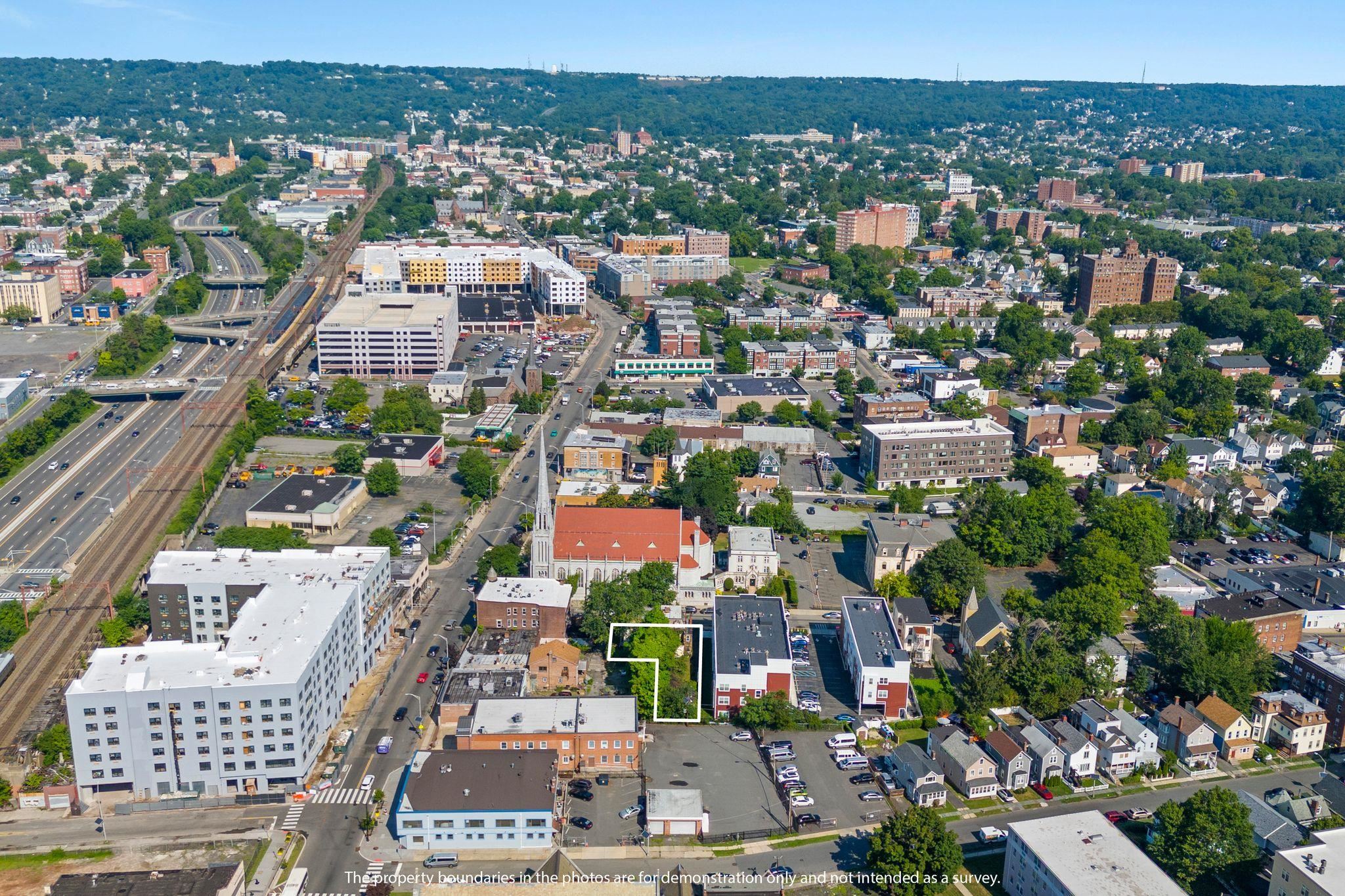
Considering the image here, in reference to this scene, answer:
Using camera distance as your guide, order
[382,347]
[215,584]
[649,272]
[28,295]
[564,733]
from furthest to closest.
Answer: [649,272], [28,295], [382,347], [215,584], [564,733]

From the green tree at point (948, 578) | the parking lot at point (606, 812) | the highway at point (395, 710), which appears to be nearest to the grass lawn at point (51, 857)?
the highway at point (395, 710)

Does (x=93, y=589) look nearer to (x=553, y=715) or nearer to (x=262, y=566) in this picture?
(x=262, y=566)

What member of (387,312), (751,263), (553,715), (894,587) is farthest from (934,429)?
(751,263)

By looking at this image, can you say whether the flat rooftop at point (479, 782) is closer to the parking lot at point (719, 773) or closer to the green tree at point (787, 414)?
the parking lot at point (719, 773)

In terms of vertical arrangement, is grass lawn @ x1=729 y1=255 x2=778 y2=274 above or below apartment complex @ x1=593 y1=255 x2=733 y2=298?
below

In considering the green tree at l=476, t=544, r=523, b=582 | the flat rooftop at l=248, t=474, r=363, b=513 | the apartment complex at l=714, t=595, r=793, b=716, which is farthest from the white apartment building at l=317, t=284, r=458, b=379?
the apartment complex at l=714, t=595, r=793, b=716

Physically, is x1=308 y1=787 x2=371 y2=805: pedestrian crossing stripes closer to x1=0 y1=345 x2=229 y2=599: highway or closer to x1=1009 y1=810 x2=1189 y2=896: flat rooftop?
x1=1009 y1=810 x2=1189 y2=896: flat rooftop
